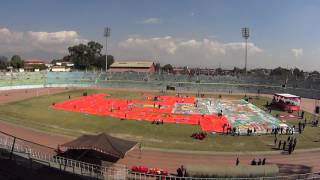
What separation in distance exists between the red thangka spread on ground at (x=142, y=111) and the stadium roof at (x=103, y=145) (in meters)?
20.1

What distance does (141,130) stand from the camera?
1722 inches

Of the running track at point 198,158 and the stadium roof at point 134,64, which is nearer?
the running track at point 198,158

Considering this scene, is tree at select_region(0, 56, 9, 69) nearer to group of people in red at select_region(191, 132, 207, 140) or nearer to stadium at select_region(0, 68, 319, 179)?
stadium at select_region(0, 68, 319, 179)

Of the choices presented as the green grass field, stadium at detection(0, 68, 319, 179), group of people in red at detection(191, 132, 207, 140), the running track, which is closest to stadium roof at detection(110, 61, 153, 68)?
stadium at detection(0, 68, 319, 179)

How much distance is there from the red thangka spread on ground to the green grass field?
322 cm

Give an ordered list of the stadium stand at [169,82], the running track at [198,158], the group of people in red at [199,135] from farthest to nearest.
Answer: the stadium stand at [169,82] < the group of people in red at [199,135] < the running track at [198,158]

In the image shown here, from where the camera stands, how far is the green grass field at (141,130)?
121 ft

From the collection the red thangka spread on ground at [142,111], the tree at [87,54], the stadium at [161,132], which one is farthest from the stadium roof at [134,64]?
the red thangka spread on ground at [142,111]

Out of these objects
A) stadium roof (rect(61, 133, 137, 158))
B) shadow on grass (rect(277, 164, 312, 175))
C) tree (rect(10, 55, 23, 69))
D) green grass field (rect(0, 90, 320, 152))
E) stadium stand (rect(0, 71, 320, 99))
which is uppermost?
tree (rect(10, 55, 23, 69))

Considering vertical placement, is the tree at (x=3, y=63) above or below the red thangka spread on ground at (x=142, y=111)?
above

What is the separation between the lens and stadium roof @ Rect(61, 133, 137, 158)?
2648 centimetres

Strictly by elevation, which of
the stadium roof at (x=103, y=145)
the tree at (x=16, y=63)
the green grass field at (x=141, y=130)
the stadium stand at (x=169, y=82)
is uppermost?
the tree at (x=16, y=63)

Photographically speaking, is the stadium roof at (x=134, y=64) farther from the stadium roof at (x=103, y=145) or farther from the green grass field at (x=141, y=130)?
the stadium roof at (x=103, y=145)

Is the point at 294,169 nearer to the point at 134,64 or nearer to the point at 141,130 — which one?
the point at 141,130
